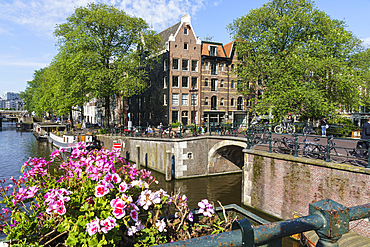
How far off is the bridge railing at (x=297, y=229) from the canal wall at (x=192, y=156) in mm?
17109

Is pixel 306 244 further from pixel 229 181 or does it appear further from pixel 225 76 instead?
pixel 225 76

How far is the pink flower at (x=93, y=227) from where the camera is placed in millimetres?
2216

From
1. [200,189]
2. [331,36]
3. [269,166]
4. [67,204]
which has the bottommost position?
[200,189]

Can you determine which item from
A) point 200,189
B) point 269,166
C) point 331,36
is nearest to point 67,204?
point 269,166

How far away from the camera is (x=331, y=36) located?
71.7 ft

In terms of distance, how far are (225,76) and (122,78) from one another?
51.1 feet

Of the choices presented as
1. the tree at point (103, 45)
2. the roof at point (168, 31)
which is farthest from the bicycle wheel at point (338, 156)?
the roof at point (168, 31)

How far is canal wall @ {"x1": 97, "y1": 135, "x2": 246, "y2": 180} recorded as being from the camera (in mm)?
19703

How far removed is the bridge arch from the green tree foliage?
5.43 meters

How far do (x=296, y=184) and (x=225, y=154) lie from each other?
10.4 meters

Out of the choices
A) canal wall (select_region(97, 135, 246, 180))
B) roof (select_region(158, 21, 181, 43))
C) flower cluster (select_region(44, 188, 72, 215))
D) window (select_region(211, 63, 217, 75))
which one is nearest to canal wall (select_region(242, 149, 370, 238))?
canal wall (select_region(97, 135, 246, 180))

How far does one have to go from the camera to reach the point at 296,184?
11.2 meters

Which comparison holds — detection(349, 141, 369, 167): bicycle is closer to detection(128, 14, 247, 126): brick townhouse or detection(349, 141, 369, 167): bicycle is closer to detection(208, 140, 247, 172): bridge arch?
detection(208, 140, 247, 172): bridge arch

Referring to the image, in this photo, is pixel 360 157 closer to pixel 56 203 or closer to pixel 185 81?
pixel 56 203
